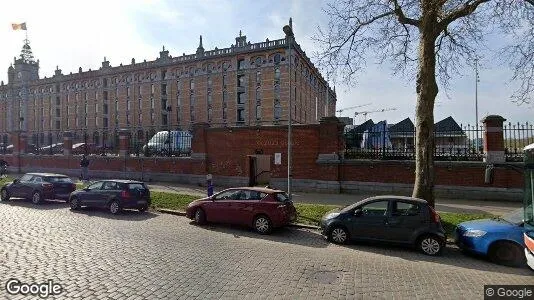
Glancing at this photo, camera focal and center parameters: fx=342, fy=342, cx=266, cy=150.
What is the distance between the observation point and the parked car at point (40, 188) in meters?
16.0

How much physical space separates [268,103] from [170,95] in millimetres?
22896

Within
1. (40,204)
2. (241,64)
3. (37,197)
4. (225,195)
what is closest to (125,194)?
(225,195)

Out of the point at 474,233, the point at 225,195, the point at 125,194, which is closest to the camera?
the point at 474,233

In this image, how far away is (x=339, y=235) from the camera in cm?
977

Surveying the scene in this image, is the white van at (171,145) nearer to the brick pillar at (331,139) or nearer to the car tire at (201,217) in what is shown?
the brick pillar at (331,139)

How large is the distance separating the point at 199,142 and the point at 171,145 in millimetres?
3594

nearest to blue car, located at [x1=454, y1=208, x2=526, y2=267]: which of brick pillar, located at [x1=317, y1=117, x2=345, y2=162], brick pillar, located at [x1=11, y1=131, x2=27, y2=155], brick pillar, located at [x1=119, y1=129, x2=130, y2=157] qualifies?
brick pillar, located at [x1=317, y1=117, x2=345, y2=162]

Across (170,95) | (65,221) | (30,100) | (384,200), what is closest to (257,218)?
Answer: (384,200)

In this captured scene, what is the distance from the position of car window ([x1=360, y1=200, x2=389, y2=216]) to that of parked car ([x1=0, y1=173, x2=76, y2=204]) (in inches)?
557

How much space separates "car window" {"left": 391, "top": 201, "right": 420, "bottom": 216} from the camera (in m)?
9.05

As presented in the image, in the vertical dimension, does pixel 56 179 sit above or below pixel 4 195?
above

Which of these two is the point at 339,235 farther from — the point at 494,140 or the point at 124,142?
the point at 124,142

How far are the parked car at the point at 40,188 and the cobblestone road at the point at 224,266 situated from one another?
5.50m

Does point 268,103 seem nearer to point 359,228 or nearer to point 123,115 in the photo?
point 123,115
